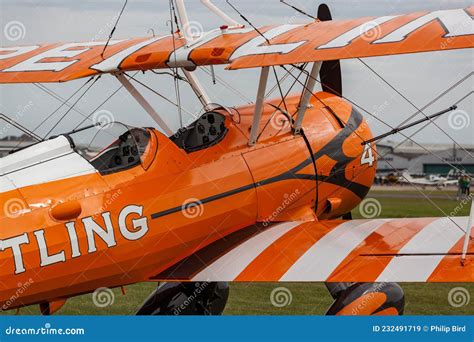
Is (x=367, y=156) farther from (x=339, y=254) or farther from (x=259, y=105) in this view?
(x=339, y=254)

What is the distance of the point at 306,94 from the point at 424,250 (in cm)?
177

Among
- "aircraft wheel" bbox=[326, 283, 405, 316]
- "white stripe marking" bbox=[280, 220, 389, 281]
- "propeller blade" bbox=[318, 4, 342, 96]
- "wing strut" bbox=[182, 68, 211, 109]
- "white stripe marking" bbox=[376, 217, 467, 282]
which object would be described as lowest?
"aircraft wheel" bbox=[326, 283, 405, 316]

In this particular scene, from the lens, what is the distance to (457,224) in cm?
671

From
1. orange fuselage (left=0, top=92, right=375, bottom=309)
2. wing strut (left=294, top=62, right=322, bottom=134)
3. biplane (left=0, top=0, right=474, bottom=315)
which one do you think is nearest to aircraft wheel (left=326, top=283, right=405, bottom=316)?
biplane (left=0, top=0, right=474, bottom=315)

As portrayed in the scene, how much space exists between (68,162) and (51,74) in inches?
76.7

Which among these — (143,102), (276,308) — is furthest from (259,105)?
(276,308)

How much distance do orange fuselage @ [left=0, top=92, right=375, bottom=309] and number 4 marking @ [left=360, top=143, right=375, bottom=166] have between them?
0.02 m

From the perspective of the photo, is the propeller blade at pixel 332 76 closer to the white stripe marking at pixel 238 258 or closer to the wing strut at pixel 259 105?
the wing strut at pixel 259 105

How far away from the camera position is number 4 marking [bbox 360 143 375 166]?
799cm

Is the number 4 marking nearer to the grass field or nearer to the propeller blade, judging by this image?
the propeller blade

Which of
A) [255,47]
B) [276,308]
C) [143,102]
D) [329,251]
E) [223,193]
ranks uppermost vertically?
[255,47]

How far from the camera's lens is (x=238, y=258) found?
6.67m

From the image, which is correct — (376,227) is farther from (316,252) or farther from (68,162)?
(68,162)

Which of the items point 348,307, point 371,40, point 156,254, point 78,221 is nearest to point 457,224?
point 348,307
